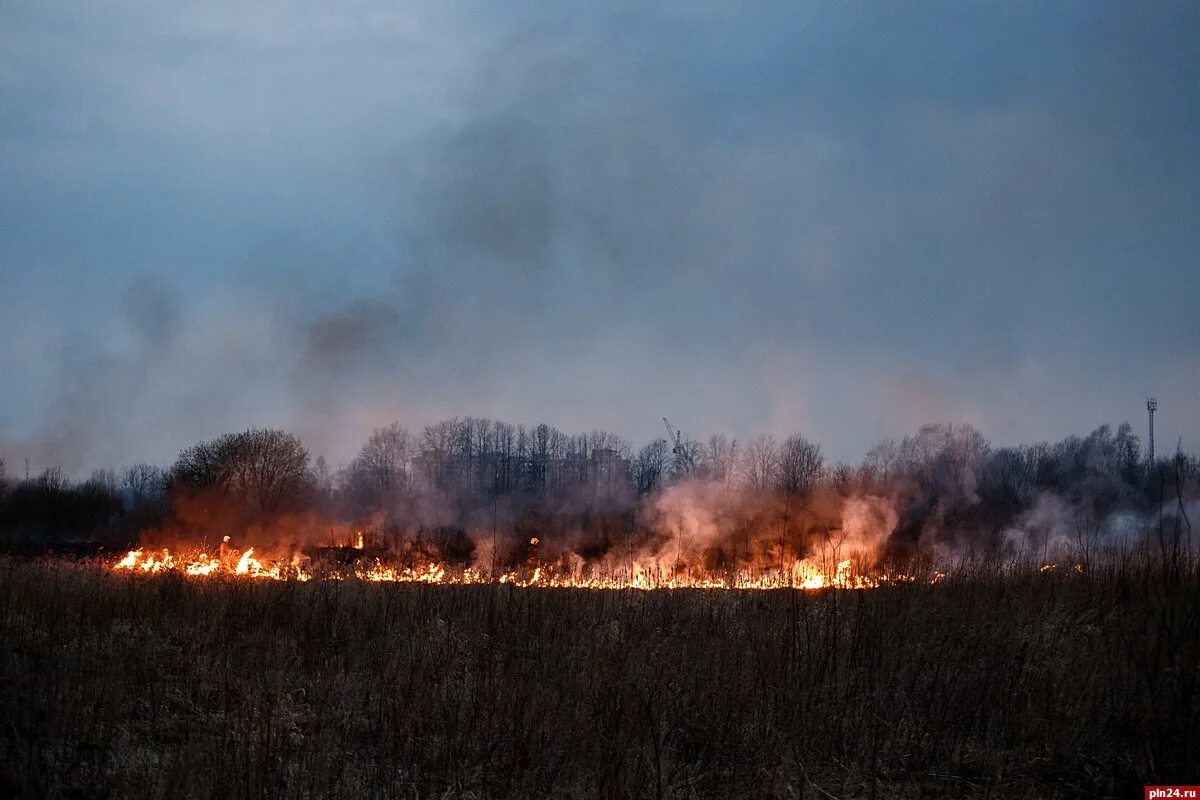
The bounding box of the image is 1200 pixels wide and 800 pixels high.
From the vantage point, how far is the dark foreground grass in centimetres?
671

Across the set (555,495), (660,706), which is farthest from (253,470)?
(660,706)

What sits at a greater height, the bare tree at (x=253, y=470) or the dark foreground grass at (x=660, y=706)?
the bare tree at (x=253, y=470)

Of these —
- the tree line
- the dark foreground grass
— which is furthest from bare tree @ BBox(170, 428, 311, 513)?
the dark foreground grass

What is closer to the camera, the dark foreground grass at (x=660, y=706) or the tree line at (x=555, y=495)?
the dark foreground grass at (x=660, y=706)

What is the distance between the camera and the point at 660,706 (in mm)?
8219

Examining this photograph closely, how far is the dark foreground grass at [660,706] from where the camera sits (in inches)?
264

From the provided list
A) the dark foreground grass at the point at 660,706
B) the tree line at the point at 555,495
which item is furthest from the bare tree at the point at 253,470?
the dark foreground grass at the point at 660,706

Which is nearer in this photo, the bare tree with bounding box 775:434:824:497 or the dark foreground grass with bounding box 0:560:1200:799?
the dark foreground grass with bounding box 0:560:1200:799

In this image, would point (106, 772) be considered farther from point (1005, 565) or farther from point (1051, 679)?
point (1005, 565)

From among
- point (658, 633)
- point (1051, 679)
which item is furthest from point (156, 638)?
point (1051, 679)

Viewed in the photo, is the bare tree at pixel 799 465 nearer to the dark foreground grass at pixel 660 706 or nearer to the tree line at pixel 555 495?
the tree line at pixel 555 495

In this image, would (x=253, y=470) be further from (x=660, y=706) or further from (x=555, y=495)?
(x=660, y=706)

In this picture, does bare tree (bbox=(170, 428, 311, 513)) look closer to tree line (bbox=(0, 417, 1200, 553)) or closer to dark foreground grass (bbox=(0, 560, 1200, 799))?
tree line (bbox=(0, 417, 1200, 553))

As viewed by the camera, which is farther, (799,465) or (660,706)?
(799,465)
